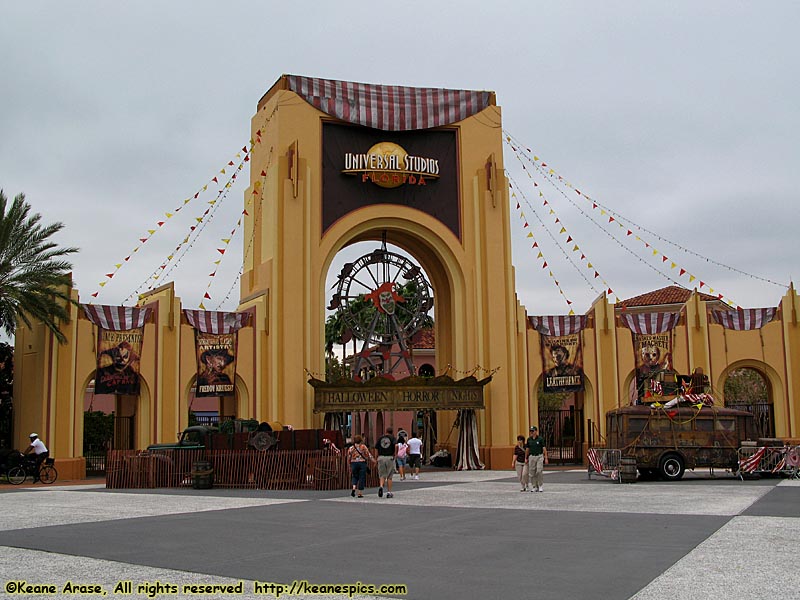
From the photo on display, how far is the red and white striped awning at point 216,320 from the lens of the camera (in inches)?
1351

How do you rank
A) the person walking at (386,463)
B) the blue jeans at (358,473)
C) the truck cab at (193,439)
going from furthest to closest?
the truck cab at (193,439)
the person walking at (386,463)
the blue jeans at (358,473)

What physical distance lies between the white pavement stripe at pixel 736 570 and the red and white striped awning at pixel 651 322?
86.4ft

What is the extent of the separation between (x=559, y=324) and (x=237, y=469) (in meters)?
18.7

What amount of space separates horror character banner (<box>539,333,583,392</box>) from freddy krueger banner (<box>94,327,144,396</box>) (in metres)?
17.0

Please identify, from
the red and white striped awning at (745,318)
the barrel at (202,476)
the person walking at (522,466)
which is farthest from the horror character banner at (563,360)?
the barrel at (202,476)

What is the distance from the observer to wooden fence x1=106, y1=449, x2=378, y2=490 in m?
23.6

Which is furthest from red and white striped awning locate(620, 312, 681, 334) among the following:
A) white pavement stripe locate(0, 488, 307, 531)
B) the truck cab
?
white pavement stripe locate(0, 488, 307, 531)

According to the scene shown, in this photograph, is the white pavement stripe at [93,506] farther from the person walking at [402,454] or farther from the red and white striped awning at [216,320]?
the red and white striped awning at [216,320]

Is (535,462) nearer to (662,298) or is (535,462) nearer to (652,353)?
(652,353)

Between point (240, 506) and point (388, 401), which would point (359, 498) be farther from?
point (388, 401)

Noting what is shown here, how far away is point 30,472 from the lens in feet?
94.9

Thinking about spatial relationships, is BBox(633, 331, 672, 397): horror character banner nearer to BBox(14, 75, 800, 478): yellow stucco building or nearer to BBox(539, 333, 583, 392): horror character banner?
BBox(14, 75, 800, 478): yellow stucco building

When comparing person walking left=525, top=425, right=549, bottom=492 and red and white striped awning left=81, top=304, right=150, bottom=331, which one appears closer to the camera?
person walking left=525, top=425, right=549, bottom=492

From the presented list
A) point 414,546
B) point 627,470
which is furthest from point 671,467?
point 414,546
